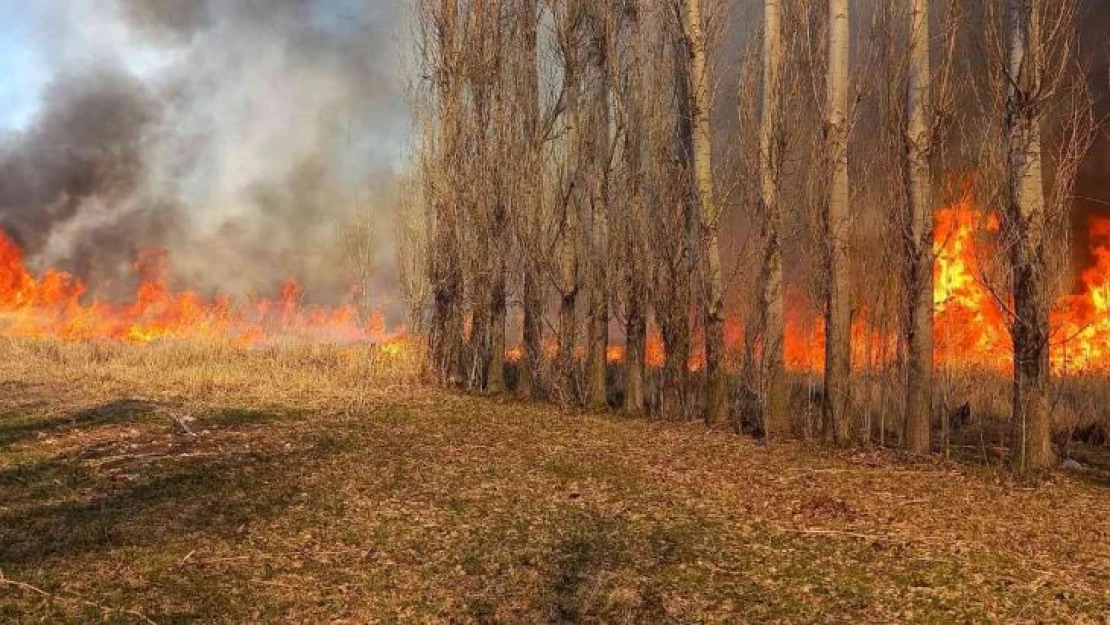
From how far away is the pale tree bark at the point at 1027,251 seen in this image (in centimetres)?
765

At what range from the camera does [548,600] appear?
4430 millimetres

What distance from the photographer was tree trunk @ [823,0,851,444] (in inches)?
372

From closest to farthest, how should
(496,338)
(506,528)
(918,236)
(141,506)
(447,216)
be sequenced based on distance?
(506,528) < (141,506) < (918,236) < (447,216) < (496,338)

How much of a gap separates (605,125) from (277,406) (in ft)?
21.3

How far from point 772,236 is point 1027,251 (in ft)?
9.86

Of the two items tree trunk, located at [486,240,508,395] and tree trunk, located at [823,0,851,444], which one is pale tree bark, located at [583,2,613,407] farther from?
tree trunk, located at [823,0,851,444]

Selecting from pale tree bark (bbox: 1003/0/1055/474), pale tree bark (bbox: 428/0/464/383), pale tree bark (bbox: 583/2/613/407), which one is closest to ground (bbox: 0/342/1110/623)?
pale tree bark (bbox: 1003/0/1055/474)

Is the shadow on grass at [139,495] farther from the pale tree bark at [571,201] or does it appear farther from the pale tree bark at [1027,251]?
the pale tree bark at [1027,251]

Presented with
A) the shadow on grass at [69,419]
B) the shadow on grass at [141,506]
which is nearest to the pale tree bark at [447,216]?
the shadow on grass at [69,419]

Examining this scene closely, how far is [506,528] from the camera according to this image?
5.78 metres

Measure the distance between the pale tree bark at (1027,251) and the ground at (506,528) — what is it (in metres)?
0.57

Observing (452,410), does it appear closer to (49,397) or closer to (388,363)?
(388,363)

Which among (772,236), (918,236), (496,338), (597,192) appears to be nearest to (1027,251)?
(918,236)

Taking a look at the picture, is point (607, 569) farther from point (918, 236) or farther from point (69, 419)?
point (69, 419)
